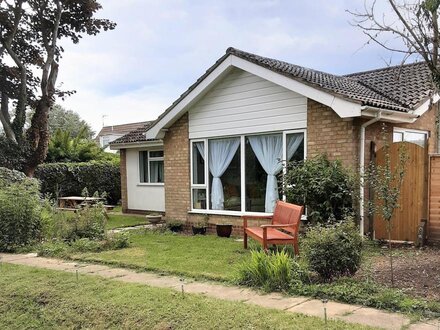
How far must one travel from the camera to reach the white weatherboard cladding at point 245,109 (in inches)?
382

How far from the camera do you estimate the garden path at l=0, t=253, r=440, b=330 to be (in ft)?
13.9

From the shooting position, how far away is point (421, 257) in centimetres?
741

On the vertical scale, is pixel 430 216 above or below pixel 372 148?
below

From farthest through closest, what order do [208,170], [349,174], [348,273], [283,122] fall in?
1. [208,170]
2. [283,122]
3. [349,174]
4. [348,273]

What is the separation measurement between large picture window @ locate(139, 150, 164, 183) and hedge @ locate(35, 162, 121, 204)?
14.3 feet

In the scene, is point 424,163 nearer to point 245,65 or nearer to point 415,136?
point 415,136

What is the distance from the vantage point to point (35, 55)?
20.8 m

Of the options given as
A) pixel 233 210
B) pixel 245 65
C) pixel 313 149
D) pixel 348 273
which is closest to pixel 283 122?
pixel 313 149

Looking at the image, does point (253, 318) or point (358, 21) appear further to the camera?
point (358, 21)

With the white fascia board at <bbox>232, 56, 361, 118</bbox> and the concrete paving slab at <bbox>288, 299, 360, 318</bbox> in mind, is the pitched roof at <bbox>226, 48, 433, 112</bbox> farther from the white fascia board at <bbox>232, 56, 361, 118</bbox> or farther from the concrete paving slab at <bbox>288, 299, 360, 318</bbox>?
the concrete paving slab at <bbox>288, 299, 360, 318</bbox>

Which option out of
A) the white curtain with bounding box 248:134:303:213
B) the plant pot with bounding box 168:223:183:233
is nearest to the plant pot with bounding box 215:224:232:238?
the white curtain with bounding box 248:134:303:213

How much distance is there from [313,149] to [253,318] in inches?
219

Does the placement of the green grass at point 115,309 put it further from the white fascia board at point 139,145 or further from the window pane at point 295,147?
the white fascia board at point 139,145

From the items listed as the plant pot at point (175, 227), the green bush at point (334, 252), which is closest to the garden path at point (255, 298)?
the green bush at point (334, 252)
